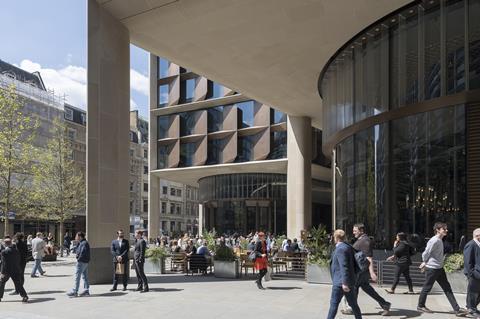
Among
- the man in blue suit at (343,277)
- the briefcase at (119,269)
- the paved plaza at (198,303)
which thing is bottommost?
the paved plaza at (198,303)

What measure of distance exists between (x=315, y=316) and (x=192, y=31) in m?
11.6

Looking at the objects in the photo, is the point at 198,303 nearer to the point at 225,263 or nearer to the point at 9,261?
the point at 9,261

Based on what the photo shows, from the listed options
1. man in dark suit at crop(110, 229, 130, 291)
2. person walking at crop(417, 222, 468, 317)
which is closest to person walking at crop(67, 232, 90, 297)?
man in dark suit at crop(110, 229, 130, 291)

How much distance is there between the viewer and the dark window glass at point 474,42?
1389cm

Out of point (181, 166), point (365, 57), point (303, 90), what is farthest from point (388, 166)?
point (181, 166)

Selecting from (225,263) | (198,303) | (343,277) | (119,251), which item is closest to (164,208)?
(225,263)

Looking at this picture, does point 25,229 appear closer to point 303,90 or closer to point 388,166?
point 303,90

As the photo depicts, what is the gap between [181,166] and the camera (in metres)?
48.2

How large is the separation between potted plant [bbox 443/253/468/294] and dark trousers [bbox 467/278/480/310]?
296 cm

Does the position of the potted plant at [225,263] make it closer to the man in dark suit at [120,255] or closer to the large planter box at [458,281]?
the man in dark suit at [120,255]

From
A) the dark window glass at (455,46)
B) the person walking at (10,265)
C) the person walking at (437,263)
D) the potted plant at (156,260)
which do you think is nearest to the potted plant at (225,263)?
the potted plant at (156,260)

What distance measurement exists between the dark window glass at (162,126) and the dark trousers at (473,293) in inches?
1641

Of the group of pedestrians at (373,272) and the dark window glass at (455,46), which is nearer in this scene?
the group of pedestrians at (373,272)

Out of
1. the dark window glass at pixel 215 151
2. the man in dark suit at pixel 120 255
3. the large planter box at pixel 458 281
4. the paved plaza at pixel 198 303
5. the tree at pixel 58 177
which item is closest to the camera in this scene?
the paved plaza at pixel 198 303
